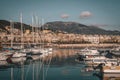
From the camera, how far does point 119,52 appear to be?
142 ft

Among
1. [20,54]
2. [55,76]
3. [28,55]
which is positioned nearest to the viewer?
[55,76]

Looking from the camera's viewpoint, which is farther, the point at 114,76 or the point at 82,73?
the point at 82,73

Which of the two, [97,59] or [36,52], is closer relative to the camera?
[97,59]

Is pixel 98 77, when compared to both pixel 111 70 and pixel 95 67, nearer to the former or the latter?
pixel 111 70

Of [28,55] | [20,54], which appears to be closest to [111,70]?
[20,54]

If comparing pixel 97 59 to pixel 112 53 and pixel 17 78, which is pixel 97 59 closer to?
pixel 17 78

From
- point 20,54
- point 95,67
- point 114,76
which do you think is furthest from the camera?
point 20,54

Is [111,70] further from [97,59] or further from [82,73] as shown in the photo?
[97,59]

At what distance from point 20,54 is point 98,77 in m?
15.1

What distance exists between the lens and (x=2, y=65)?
3081 cm

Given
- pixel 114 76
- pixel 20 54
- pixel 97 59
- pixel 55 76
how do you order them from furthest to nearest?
pixel 20 54, pixel 97 59, pixel 55 76, pixel 114 76

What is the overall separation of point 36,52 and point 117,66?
1977cm

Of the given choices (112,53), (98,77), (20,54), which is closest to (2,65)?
(20,54)

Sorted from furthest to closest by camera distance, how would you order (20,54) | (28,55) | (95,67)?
(28,55), (20,54), (95,67)
